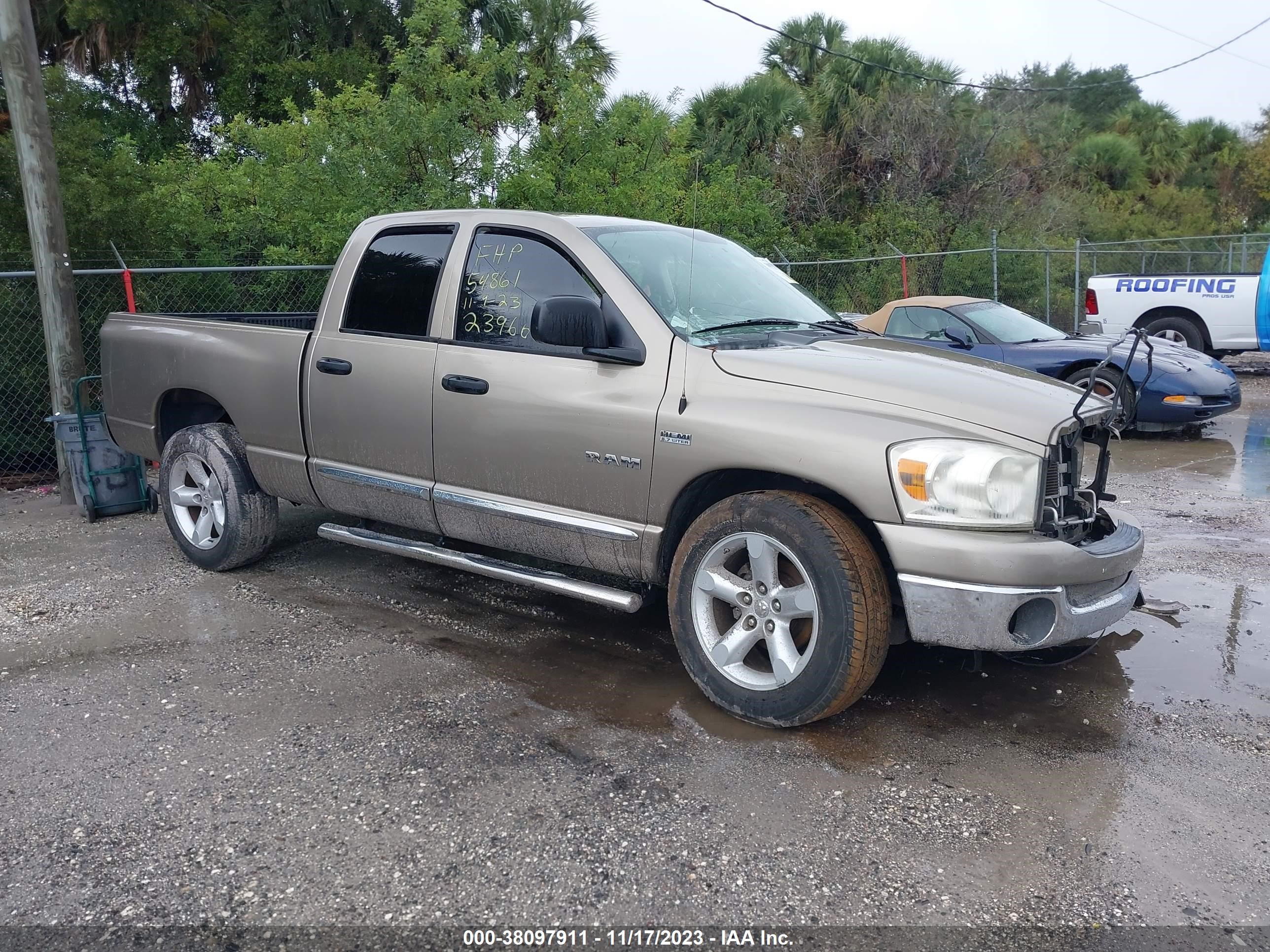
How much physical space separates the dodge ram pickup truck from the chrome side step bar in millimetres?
17

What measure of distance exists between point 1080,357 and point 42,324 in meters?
9.26

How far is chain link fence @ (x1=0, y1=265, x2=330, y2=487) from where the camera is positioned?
28.9 ft

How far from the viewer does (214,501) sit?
5.94 meters

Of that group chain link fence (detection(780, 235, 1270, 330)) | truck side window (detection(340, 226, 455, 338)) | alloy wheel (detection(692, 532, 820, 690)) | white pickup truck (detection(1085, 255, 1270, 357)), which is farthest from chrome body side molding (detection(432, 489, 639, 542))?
chain link fence (detection(780, 235, 1270, 330))

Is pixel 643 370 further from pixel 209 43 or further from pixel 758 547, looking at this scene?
pixel 209 43

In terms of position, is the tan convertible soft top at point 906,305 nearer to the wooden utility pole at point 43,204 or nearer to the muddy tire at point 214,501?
the muddy tire at point 214,501

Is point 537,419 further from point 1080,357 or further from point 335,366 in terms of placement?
point 1080,357

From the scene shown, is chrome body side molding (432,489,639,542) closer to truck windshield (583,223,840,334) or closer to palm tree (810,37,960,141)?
truck windshield (583,223,840,334)

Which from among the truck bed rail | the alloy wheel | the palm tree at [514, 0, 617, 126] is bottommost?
the alloy wheel

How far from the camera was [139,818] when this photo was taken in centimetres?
334

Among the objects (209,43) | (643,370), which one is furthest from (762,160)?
(643,370)

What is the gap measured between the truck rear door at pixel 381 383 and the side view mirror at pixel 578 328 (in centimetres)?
92

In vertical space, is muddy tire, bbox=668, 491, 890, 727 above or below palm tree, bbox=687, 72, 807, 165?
below

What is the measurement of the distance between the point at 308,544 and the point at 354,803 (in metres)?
3.53
